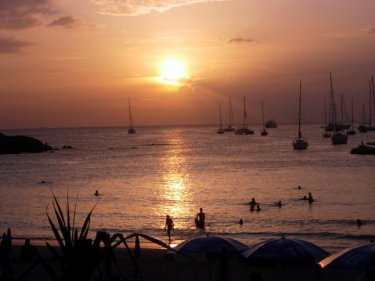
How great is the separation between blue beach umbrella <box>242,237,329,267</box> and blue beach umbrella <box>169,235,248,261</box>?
118 centimetres

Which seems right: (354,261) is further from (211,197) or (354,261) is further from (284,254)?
(211,197)

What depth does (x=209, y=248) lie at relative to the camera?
15828 mm

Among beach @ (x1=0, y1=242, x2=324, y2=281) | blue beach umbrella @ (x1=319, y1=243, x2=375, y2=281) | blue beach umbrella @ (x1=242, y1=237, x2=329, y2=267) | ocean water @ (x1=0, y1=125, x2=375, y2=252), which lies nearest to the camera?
blue beach umbrella @ (x1=319, y1=243, x2=375, y2=281)

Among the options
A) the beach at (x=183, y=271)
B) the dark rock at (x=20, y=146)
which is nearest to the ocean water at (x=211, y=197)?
the beach at (x=183, y=271)

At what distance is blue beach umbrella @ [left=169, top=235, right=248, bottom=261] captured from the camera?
15664 mm

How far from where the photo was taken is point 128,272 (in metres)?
20.6

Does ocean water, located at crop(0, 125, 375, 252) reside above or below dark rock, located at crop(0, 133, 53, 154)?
below

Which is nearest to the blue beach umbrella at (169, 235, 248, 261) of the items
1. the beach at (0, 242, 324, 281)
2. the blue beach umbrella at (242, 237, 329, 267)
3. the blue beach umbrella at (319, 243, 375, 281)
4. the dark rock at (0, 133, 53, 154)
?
the blue beach umbrella at (242, 237, 329, 267)

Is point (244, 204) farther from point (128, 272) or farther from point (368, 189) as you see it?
point (128, 272)

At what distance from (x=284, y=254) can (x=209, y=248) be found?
91.4 inches

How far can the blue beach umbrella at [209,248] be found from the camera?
15.7m

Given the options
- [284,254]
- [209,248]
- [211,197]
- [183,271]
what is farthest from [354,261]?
[211,197]

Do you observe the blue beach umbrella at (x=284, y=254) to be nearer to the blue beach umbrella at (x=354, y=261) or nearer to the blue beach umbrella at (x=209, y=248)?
the blue beach umbrella at (x=209, y=248)

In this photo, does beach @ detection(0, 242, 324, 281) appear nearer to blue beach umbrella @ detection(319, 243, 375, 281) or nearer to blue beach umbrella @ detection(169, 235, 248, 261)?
blue beach umbrella @ detection(169, 235, 248, 261)
